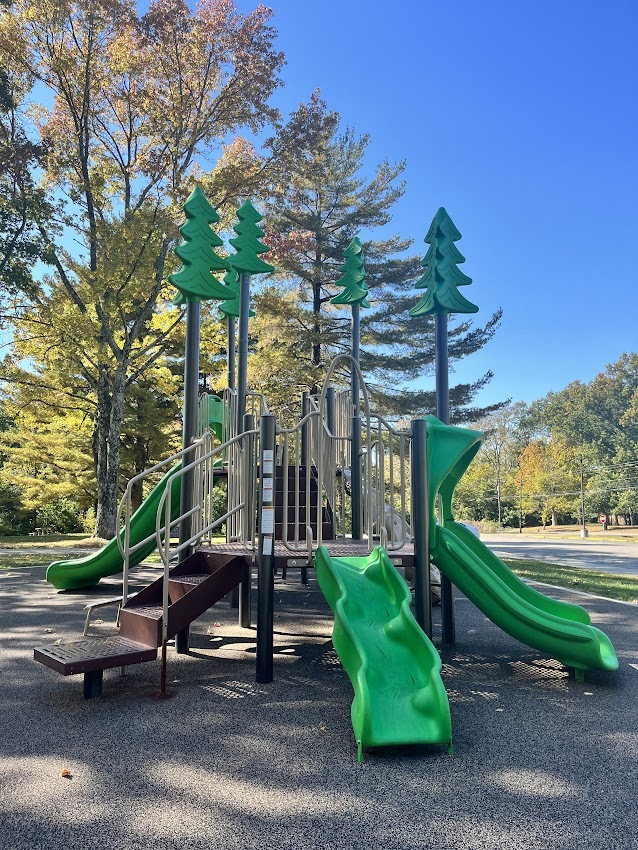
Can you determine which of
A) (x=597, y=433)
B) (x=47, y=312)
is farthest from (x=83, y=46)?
(x=597, y=433)

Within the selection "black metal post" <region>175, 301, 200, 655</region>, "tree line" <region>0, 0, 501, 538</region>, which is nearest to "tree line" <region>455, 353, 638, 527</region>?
"tree line" <region>0, 0, 501, 538</region>

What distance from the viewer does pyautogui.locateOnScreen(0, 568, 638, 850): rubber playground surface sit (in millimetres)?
2822

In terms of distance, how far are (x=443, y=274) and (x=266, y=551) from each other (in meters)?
5.05

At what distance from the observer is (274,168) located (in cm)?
1972

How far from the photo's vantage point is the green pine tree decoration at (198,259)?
7.71 meters

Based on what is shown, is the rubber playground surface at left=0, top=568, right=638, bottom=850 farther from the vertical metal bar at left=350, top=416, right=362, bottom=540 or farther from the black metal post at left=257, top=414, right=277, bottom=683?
the vertical metal bar at left=350, top=416, right=362, bottom=540

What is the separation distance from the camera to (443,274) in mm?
8578

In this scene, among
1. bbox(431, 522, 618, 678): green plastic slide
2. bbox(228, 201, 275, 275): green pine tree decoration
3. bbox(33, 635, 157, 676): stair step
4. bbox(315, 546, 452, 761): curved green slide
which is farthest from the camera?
bbox(228, 201, 275, 275): green pine tree decoration

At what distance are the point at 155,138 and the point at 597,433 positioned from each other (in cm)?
6650

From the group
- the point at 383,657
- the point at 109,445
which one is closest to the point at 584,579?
the point at 383,657

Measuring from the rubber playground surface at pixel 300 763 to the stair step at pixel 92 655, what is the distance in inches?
12.4

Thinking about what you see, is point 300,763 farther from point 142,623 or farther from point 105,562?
point 105,562

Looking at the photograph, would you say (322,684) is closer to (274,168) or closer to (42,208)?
(42,208)

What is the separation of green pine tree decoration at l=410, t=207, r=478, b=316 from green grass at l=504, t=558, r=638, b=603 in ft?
18.2
